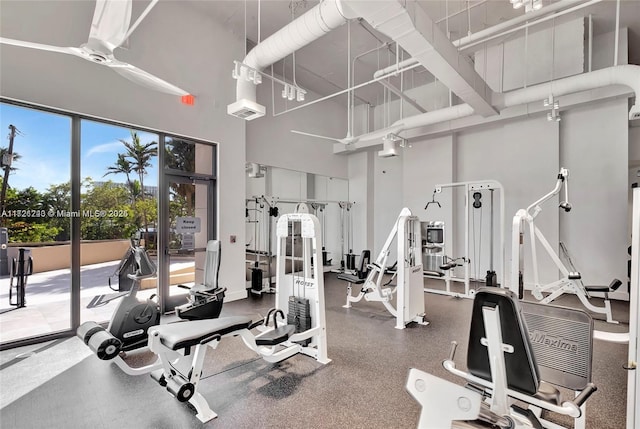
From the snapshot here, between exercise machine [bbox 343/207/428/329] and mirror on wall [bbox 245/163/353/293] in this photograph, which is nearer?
exercise machine [bbox 343/207/428/329]

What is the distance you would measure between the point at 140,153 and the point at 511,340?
4.91 m

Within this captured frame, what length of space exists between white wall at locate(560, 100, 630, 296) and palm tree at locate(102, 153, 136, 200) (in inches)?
298

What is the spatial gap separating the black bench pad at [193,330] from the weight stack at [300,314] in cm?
79

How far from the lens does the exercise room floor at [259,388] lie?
2326 millimetres

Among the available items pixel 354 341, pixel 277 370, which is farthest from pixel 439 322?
pixel 277 370

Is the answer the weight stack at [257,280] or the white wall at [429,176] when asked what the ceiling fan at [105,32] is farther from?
→ the white wall at [429,176]

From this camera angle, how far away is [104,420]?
2.31 metres

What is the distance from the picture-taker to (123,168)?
448 centimetres

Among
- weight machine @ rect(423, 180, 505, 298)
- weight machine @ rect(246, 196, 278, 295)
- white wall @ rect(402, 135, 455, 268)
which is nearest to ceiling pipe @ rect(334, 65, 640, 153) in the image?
weight machine @ rect(423, 180, 505, 298)

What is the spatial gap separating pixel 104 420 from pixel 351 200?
25.6 ft

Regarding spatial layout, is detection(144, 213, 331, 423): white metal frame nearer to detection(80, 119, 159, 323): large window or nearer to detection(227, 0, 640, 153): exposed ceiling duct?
detection(227, 0, 640, 153): exposed ceiling duct

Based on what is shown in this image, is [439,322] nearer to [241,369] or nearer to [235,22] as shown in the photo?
[241,369]

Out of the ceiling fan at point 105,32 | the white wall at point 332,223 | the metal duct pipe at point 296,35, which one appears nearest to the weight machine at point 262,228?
the white wall at point 332,223

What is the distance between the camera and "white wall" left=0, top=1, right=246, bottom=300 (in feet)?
11.7
